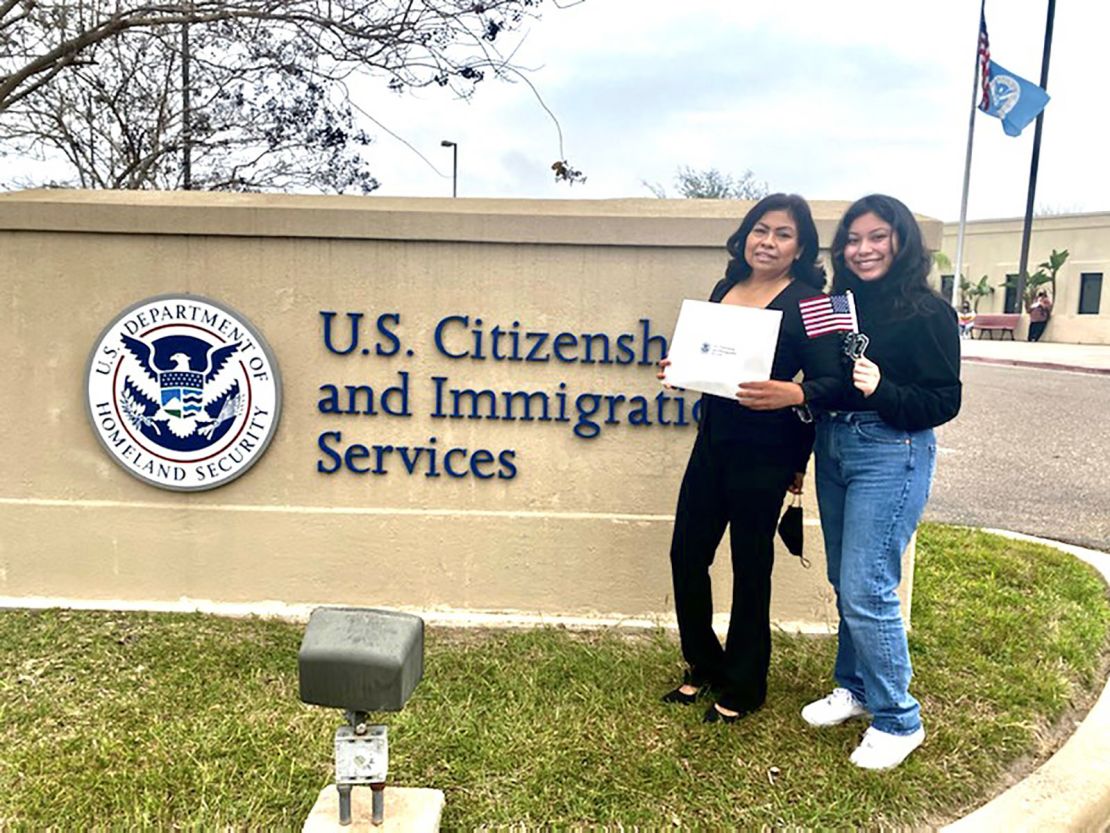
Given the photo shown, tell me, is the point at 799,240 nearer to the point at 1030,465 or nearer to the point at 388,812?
the point at 388,812

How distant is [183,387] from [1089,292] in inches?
1586

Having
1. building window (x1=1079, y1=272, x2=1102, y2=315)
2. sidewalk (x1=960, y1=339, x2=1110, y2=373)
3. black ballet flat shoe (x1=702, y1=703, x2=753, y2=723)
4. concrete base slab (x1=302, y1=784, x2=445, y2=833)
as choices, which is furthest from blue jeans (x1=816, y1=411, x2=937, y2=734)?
building window (x1=1079, y1=272, x2=1102, y2=315)

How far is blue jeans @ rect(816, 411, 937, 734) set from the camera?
2904 mm

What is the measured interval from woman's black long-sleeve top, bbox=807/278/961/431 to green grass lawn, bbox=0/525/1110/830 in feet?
4.05

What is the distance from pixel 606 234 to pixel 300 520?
2011 mm

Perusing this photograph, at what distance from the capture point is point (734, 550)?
334cm

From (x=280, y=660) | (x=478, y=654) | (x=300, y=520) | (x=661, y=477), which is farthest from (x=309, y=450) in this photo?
(x=661, y=477)

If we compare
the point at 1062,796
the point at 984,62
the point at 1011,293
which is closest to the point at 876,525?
the point at 1062,796

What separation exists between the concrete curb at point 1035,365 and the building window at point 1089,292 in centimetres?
1736

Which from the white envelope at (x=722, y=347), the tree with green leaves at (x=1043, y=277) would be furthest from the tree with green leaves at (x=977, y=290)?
the white envelope at (x=722, y=347)

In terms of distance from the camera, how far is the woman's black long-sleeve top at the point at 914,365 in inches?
109

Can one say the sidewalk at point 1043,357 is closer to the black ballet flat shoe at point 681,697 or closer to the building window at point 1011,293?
→ the building window at point 1011,293

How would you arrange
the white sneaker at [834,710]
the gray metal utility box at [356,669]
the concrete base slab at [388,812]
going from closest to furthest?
the gray metal utility box at [356,669] < the concrete base slab at [388,812] < the white sneaker at [834,710]

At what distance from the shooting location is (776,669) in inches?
152
